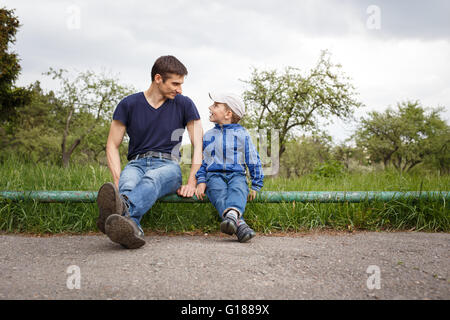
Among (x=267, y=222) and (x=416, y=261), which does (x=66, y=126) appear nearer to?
(x=267, y=222)

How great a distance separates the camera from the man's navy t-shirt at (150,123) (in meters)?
3.15

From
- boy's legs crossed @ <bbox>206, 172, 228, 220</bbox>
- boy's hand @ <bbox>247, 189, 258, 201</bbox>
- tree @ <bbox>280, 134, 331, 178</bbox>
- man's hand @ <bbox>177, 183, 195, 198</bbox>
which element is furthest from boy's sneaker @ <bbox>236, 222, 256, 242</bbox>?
→ tree @ <bbox>280, 134, 331, 178</bbox>

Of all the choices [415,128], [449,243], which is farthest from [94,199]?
[415,128]

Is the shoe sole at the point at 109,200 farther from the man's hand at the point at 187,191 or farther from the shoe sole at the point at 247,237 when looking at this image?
the shoe sole at the point at 247,237

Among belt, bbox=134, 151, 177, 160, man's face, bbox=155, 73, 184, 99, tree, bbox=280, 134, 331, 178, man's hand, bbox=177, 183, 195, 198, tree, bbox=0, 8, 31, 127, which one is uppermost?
tree, bbox=0, 8, 31, 127

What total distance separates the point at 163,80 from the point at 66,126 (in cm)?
2099

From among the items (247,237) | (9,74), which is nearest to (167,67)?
(247,237)

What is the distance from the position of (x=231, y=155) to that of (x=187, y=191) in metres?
0.53

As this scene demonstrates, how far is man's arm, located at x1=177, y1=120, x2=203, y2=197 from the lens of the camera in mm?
3139

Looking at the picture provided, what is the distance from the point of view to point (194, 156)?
3.17m

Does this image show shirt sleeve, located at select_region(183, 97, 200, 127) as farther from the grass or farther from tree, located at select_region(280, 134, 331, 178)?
tree, located at select_region(280, 134, 331, 178)

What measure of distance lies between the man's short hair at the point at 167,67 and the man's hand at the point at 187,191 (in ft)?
3.26

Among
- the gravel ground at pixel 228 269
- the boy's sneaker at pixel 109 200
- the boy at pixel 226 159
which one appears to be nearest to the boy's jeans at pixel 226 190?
the boy at pixel 226 159

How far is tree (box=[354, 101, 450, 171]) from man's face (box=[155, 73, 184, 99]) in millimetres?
29005
